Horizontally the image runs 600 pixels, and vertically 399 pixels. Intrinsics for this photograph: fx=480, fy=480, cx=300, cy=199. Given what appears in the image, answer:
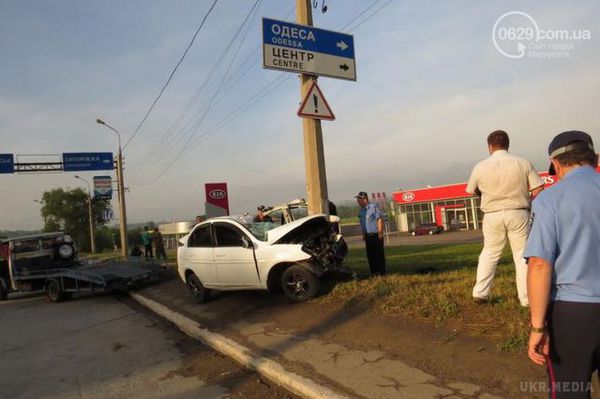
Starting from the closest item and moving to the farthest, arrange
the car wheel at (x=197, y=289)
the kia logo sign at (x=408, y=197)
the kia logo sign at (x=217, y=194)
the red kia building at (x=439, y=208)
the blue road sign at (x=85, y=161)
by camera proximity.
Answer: the car wheel at (x=197, y=289)
the kia logo sign at (x=217, y=194)
the blue road sign at (x=85, y=161)
the red kia building at (x=439, y=208)
the kia logo sign at (x=408, y=197)

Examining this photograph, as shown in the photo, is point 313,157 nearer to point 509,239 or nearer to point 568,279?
point 509,239

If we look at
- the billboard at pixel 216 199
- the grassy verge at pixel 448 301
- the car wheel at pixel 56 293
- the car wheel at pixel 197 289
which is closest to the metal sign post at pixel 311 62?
the grassy verge at pixel 448 301

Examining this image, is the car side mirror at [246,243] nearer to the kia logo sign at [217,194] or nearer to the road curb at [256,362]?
the road curb at [256,362]

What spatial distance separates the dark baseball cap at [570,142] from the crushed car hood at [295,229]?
5853 mm

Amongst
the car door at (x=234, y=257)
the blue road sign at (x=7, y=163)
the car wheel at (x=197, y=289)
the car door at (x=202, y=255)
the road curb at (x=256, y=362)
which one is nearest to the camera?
the road curb at (x=256, y=362)

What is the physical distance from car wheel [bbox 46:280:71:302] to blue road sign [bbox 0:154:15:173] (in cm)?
2012

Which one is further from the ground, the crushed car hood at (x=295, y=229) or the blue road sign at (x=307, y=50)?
the blue road sign at (x=307, y=50)

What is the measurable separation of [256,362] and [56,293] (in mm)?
10730

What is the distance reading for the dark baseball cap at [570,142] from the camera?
2.53 meters

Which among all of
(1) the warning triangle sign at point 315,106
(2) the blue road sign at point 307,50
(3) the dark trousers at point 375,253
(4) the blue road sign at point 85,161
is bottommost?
(3) the dark trousers at point 375,253

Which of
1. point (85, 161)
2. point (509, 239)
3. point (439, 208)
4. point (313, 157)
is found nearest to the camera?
point (509, 239)

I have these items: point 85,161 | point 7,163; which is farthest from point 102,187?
point 7,163

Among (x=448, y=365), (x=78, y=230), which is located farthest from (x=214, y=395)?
(x=78, y=230)

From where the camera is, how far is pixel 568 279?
2387mm
